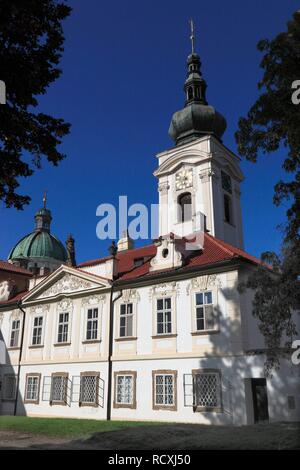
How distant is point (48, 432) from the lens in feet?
57.1

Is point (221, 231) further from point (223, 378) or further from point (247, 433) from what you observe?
point (247, 433)

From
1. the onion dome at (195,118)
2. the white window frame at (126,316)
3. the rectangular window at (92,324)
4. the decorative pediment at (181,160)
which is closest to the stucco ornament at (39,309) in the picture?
the rectangular window at (92,324)

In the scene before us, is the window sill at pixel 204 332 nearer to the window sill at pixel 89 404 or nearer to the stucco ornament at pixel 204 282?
the stucco ornament at pixel 204 282

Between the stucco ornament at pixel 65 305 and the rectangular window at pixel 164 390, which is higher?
the stucco ornament at pixel 65 305

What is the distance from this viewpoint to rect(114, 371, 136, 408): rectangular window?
22312 millimetres

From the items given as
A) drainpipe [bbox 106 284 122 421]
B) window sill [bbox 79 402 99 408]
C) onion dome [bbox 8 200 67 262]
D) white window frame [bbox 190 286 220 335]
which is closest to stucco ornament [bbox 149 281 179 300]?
white window frame [bbox 190 286 220 335]

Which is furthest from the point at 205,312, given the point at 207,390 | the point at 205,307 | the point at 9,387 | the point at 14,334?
the point at 9,387

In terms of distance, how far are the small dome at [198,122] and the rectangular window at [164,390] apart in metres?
21.0

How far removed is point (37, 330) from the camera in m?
28.6

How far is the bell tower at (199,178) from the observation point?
109ft

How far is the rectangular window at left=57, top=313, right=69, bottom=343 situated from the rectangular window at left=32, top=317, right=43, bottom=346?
1.84 meters

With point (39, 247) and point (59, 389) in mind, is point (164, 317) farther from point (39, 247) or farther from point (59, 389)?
point (39, 247)

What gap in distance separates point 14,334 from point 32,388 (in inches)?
165
